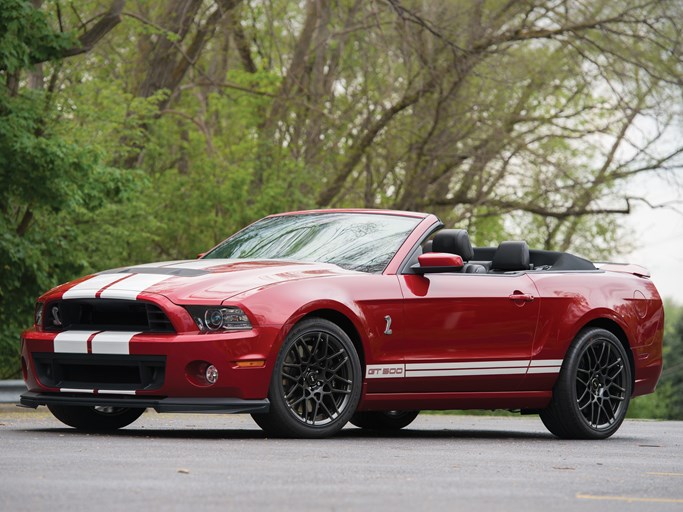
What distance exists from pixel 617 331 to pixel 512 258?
1.08 m

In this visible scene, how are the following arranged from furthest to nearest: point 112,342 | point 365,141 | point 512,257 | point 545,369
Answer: point 365,141 < point 512,257 < point 545,369 < point 112,342

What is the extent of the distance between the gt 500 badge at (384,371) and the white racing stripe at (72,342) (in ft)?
5.80

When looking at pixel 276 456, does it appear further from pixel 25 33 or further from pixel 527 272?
pixel 25 33

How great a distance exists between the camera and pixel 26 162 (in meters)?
18.0

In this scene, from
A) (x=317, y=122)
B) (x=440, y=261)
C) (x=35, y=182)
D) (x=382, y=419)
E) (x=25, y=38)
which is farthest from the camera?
(x=317, y=122)

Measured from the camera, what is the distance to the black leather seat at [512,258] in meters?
10.8

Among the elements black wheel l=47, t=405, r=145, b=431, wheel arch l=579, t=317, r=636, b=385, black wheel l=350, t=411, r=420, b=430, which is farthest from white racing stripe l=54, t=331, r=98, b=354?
wheel arch l=579, t=317, r=636, b=385

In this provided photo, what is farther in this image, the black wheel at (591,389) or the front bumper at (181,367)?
the black wheel at (591,389)

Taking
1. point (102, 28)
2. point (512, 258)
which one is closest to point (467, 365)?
point (512, 258)

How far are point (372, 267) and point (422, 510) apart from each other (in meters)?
4.06

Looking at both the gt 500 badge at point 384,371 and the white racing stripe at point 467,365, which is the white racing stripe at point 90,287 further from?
the white racing stripe at point 467,365

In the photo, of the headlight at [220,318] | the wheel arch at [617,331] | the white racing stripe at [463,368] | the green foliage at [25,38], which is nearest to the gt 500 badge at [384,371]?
the white racing stripe at [463,368]

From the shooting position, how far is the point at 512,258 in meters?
10.8

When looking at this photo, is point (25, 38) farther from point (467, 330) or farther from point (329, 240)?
point (467, 330)
